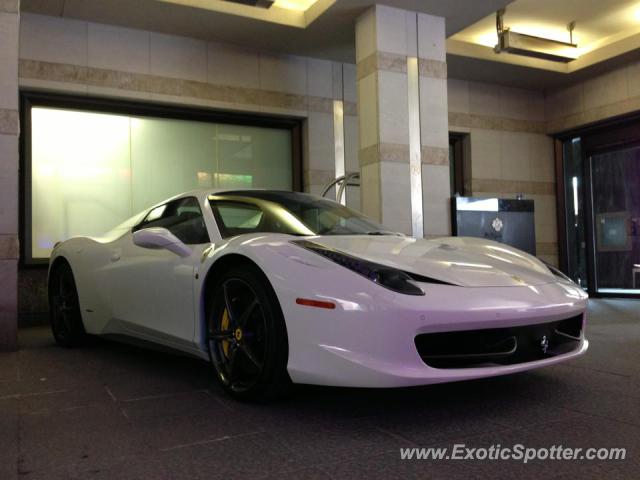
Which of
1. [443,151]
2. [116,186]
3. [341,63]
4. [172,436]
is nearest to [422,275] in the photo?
[172,436]

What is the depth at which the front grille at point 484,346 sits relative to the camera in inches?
86.3

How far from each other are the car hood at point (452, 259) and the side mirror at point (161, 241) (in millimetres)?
747

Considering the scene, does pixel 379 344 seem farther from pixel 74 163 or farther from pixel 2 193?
pixel 74 163

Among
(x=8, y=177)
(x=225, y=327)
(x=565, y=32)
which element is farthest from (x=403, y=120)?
(x=225, y=327)

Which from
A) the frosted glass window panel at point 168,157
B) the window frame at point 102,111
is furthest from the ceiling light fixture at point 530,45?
the frosted glass window panel at point 168,157

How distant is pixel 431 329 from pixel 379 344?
0.20 meters

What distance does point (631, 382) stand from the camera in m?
2.87

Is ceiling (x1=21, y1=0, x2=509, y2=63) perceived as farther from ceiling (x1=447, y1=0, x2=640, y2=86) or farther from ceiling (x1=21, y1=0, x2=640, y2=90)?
ceiling (x1=447, y1=0, x2=640, y2=86)

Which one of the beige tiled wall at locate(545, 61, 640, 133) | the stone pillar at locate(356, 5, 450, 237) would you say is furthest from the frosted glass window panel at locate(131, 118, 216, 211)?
the beige tiled wall at locate(545, 61, 640, 133)

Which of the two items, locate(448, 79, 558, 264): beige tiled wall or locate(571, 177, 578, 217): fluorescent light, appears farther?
locate(571, 177, 578, 217): fluorescent light

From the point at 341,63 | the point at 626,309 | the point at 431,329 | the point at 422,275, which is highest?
the point at 341,63

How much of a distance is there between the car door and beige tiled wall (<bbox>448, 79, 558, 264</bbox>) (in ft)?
21.8

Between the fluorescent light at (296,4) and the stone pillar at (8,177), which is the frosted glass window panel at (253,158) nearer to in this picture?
the fluorescent light at (296,4)

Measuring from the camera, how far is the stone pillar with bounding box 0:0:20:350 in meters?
4.32
